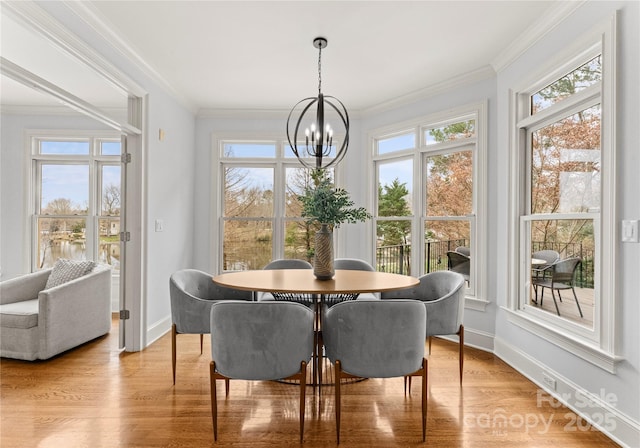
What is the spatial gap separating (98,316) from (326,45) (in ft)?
11.5

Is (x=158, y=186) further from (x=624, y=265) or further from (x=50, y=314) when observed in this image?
(x=624, y=265)

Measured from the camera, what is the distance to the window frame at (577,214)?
1927 mm

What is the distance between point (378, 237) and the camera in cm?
439

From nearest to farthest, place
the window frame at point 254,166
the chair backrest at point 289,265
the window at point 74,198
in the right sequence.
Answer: the chair backrest at point 289,265 → the window at point 74,198 → the window frame at point 254,166

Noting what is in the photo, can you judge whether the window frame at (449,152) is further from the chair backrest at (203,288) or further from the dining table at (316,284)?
the chair backrest at (203,288)

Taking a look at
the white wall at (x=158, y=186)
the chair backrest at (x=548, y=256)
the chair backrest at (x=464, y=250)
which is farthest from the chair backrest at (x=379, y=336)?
the white wall at (x=158, y=186)

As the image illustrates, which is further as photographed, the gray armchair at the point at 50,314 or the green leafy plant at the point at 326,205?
the gray armchair at the point at 50,314

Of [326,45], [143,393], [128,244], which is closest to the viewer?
[143,393]

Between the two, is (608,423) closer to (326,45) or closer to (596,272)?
(596,272)

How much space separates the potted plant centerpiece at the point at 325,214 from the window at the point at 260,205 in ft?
6.74

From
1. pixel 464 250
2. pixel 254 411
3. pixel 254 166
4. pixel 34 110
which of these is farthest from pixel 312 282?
pixel 34 110

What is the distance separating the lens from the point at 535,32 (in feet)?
8.48

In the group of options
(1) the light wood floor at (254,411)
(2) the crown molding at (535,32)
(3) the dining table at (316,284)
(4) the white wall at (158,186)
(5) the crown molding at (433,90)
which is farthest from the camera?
(5) the crown molding at (433,90)

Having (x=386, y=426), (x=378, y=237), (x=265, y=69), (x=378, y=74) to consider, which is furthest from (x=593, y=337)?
(x=265, y=69)
